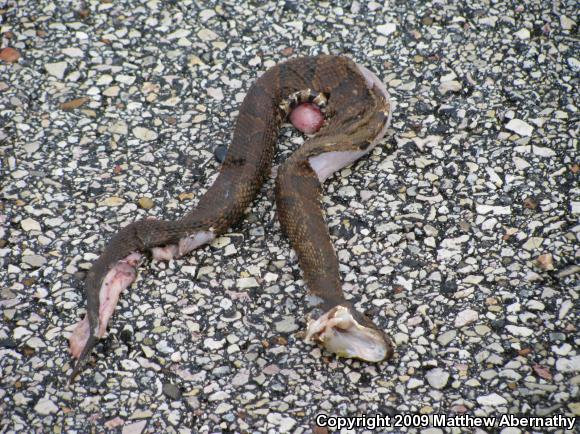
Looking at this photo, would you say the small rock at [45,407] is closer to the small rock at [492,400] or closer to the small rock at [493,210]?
the small rock at [492,400]

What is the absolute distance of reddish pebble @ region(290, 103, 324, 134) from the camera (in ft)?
17.2

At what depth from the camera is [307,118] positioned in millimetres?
5277

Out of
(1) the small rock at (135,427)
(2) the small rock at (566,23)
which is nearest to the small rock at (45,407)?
(1) the small rock at (135,427)

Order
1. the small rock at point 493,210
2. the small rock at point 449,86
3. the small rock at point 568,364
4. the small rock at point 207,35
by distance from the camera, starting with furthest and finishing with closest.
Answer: the small rock at point 207,35, the small rock at point 449,86, the small rock at point 493,210, the small rock at point 568,364

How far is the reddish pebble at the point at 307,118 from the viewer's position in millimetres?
5250

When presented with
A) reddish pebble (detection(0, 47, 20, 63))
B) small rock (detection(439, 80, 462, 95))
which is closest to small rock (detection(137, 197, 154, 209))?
reddish pebble (detection(0, 47, 20, 63))

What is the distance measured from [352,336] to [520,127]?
6.90ft

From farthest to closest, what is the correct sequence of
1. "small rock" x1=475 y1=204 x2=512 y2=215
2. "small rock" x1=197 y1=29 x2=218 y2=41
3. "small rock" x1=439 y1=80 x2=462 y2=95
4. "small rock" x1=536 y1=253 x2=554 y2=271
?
1. "small rock" x1=197 y1=29 x2=218 y2=41
2. "small rock" x1=439 y1=80 x2=462 y2=95
3. "small rock" x1=475 y1=204 x2=512 y2=215
4. "small rock" x1=536 y1=253 x2=554 y2=271

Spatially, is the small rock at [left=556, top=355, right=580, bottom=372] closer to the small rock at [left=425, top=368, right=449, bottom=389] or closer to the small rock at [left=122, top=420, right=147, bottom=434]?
the small rock at [left=425, top=368, right=449, bottom=389]

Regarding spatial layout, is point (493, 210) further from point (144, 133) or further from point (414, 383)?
point (144, 133)

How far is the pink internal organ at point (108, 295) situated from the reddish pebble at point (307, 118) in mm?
1521

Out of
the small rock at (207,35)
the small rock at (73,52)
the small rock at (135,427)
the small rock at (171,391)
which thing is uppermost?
the small rock at (207,35)

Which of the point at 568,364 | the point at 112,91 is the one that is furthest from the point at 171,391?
the point at 112,91

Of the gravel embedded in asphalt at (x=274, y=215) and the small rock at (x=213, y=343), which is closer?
the gravel embedded in asphalt at (x=274, y=215)
